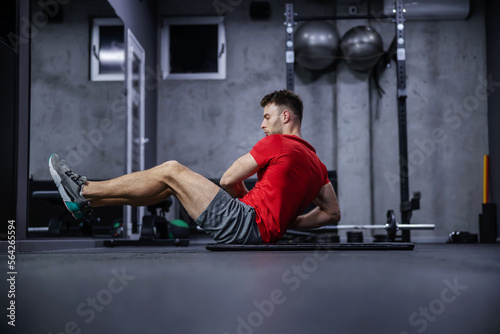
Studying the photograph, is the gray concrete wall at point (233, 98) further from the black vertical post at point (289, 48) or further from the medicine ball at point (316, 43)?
the black vertical post at point (289, 48)

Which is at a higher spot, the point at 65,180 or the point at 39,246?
the point at 65,180

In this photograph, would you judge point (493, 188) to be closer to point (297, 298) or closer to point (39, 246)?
point (39, 246)

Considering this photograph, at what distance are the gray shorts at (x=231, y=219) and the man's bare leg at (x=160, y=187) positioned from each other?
3 centimetres

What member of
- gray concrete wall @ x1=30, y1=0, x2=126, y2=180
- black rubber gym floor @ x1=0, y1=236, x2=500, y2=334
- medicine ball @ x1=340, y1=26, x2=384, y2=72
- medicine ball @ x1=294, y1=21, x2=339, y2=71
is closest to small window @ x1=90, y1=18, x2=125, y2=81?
gray concrete wall @ x1=30, y1=0, x2=126, y2=180

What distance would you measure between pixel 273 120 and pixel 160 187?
70 cm

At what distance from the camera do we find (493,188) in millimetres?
5582

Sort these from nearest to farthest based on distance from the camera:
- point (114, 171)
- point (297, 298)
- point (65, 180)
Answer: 1. point (297, 298)
2. point (65, 180)
3. point (114, 171)

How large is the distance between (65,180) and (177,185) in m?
0.50

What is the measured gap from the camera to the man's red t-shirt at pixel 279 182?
2277 mm

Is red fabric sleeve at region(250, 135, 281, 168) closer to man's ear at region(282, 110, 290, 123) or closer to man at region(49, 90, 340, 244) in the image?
man at region(49, 90, 340, 244)

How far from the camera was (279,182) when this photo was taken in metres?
2.27

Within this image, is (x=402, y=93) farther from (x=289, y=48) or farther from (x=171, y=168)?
(x=171, y=168)

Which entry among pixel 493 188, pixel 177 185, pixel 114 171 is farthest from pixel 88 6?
pixel 493 188

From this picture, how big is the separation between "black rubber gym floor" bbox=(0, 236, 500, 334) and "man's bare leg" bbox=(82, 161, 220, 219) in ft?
3.61
